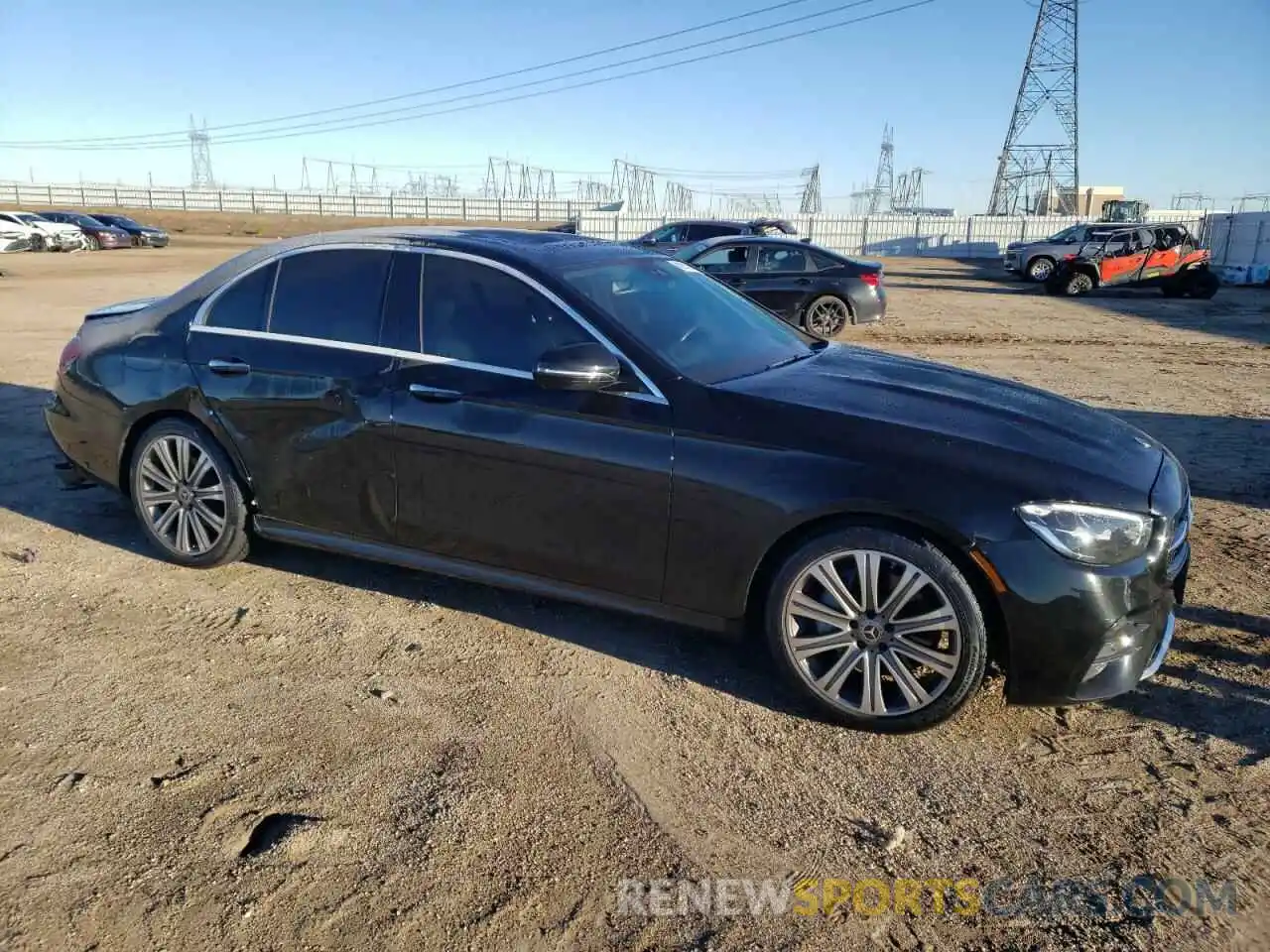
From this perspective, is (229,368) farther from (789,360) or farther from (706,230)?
(706,230)

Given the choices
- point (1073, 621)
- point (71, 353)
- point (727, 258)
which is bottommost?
point (1073, 621)

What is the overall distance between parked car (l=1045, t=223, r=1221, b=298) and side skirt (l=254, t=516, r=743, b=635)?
22768 millimetres

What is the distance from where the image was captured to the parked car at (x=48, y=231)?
33.6 metres

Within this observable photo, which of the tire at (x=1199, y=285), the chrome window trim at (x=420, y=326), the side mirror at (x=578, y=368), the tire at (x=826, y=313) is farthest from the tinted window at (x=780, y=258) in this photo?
the tire at (x=1199, y=285)

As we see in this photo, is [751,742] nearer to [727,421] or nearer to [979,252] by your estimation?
[727,421]

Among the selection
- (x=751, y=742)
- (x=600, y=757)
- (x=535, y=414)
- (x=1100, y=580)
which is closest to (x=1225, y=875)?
(x=1100, y=580)

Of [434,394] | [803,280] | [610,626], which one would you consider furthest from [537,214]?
[610,626]

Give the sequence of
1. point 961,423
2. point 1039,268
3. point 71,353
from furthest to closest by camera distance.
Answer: point 1039,268
point 71,353
point 961,423

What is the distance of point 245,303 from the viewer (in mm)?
4492

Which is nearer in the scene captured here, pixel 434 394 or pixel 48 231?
pixel 434 394

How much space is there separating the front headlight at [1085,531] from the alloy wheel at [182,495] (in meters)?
3.62

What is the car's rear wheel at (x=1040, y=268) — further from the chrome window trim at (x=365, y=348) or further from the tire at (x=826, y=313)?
the chrome window trim at (x=365, y=348)

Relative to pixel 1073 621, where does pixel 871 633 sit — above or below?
below

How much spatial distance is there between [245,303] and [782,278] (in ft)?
33.7
